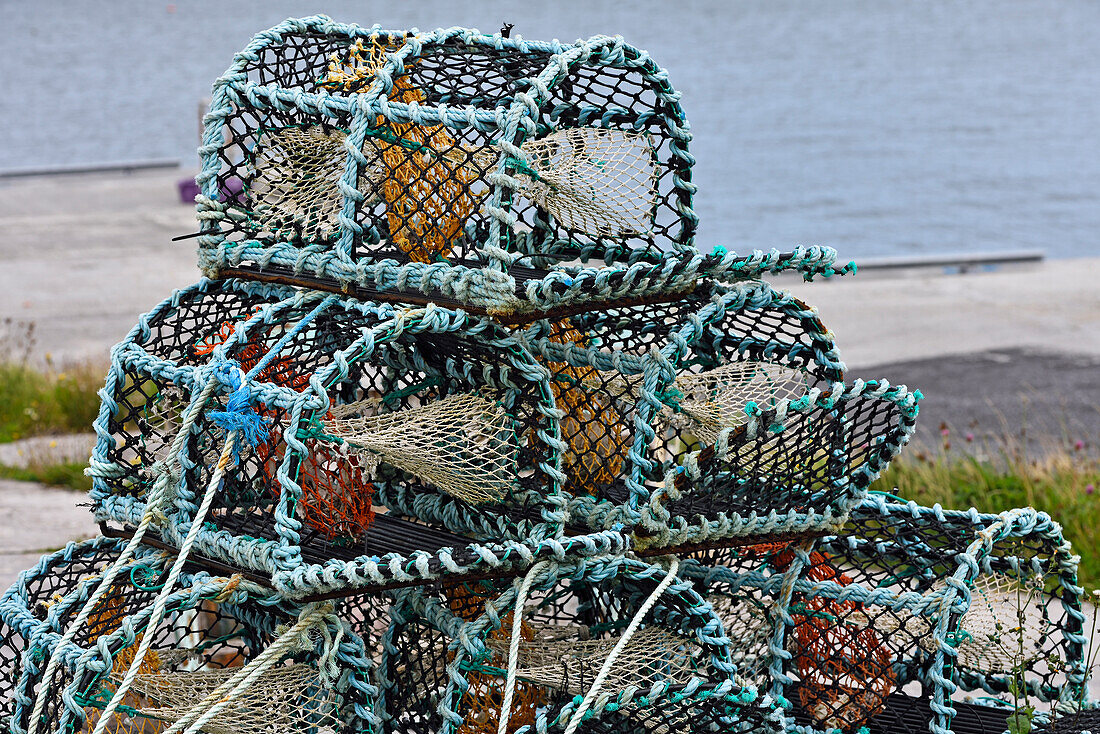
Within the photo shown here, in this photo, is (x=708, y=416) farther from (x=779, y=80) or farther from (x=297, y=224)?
(x=779, y=80)

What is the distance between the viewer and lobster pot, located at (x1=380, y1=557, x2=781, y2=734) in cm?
300

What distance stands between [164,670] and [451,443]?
3.26 feet

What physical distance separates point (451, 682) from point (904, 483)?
3.59 m

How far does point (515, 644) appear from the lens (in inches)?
116

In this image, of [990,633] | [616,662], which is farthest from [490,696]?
[990,633]

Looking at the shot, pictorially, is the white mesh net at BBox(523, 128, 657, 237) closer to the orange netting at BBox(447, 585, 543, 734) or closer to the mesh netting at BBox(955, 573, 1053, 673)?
the orange netting at BBox(447, 585, 543, 734)

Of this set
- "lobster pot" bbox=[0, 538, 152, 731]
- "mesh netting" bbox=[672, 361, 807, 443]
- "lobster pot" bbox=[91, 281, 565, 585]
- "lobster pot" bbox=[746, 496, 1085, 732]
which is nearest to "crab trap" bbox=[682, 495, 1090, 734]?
"lobster pot" bbox=[746, 496, 1085, 732]

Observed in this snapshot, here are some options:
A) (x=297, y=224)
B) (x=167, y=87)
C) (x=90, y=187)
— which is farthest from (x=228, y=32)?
(x=297, y=224)

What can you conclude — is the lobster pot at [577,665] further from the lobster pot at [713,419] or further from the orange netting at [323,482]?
the orange netting at [323,482]

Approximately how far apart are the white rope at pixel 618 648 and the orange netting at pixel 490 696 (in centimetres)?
23

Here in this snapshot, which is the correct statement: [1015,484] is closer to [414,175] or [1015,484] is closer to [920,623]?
[920,623]

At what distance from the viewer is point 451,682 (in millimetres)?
3014

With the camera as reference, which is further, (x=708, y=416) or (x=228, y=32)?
(x=228, y=32)

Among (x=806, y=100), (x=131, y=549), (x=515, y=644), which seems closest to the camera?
(x=515, y=644)
